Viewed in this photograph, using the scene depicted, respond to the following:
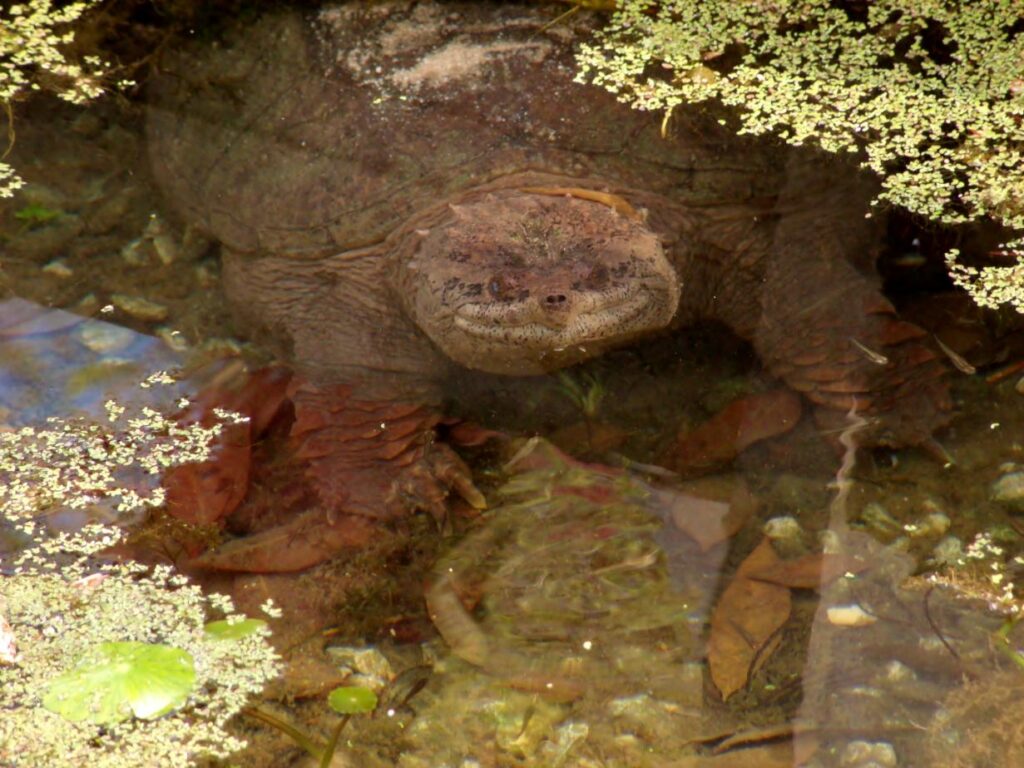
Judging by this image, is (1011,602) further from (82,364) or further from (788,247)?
(82,364)

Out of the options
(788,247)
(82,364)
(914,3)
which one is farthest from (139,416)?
(914,3)

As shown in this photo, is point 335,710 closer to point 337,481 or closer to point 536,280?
point 337,481

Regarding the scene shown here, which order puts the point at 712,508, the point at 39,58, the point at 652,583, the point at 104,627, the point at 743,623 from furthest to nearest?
the point at 39,58 < the point at 712,508 < the point at 652,583 < the point at 743,623 < the point at 104,627

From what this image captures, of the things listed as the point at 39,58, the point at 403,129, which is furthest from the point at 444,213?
the point at 39,58

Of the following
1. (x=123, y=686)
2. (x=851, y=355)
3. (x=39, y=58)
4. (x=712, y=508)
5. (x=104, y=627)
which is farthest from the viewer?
(x=39, y=58)

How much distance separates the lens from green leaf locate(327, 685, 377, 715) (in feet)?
7.68

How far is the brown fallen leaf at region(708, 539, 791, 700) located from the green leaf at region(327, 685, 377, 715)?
814 mm

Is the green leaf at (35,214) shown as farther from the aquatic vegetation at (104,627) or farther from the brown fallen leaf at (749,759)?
the brown fallen leaf at (749,759)

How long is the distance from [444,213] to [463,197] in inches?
3.0

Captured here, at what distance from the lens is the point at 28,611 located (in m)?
2.26

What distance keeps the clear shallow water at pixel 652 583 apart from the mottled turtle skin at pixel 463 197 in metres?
0.16

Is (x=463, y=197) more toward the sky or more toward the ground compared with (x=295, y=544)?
more toward the sky

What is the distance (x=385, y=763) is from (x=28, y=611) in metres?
0.86

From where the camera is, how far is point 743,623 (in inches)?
99.1
